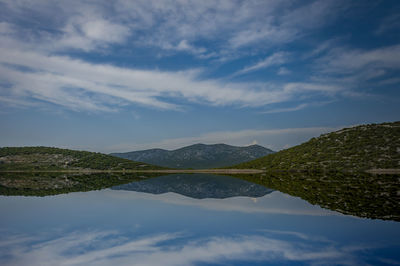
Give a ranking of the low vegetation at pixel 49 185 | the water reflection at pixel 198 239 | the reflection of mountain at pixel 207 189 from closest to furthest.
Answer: the water reflection at pixel 198 239 → the reflection of mountain at pixel 207 189 → the low vegetation at pixel 49 185

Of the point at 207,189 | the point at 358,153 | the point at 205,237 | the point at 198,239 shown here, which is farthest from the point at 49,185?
the point at 358,153

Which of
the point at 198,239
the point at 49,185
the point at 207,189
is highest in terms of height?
the point at 198,239

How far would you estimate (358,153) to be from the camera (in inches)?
6393

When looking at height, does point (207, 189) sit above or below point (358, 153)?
below

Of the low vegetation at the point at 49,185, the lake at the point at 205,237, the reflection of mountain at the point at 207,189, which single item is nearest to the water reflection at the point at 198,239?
the lake at the point at 205,237

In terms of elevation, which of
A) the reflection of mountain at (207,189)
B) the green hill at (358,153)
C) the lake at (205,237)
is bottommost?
the reflection of mountain at (207,189)

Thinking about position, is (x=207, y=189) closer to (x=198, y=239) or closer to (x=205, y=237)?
(x=205, y=237)

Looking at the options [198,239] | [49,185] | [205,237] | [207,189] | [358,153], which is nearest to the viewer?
[198,239]

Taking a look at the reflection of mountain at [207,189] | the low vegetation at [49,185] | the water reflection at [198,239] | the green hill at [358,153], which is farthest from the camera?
the green hill at [358,153]

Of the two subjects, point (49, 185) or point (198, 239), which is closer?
point (198, 239)

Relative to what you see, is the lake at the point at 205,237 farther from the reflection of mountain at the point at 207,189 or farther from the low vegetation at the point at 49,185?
the low vegetation at the point at 49,185

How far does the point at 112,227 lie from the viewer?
68.2ft

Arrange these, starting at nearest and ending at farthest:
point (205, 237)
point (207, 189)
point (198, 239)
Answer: point (198, 239)
point (205, 237)
point (207, 189)

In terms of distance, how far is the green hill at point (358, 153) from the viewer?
145 m
